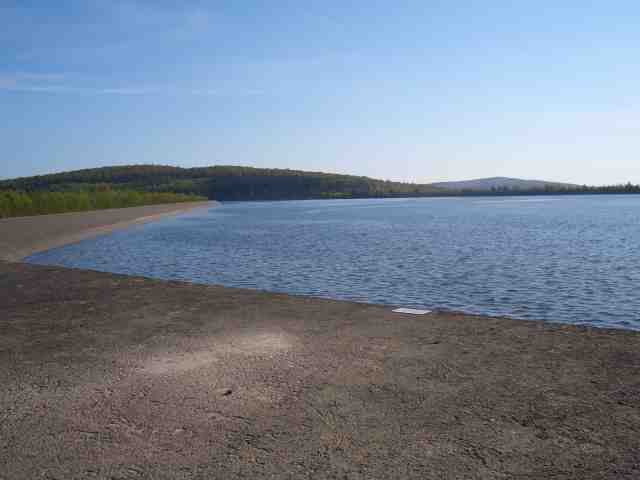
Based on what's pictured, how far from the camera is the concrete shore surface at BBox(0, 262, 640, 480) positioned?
11.7ft

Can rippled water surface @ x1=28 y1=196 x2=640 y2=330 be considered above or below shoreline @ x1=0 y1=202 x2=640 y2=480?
below

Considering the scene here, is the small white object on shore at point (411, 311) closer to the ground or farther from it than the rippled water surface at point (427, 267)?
farther from it

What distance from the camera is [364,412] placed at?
4332 mm

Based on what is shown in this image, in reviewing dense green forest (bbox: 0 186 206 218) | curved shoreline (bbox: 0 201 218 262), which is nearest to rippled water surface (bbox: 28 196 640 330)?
curved shoreline (bbox: 0 201 218 262)

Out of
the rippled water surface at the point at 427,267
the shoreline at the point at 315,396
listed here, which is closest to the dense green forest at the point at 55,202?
the rippled water surface at the point at 427,267

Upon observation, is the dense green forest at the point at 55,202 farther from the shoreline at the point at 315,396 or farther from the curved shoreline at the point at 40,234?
the shoreline at the point at 315,396

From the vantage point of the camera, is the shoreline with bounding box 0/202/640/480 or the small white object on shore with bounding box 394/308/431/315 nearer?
the shoreline with bounding box 0/202/640/480

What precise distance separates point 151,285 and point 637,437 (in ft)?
29.0

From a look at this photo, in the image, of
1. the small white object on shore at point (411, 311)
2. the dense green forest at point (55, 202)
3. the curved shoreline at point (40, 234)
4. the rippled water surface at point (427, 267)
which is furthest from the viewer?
the dense green forest at point (55, 202)

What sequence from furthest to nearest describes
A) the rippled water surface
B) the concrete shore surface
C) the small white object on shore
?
the rippled water surface → the small white object on shore → the concrete shore surface

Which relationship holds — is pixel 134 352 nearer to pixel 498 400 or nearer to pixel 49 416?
pixel 49 416

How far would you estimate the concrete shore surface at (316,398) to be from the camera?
3570 mm

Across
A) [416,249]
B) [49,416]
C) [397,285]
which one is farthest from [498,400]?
[416,249]

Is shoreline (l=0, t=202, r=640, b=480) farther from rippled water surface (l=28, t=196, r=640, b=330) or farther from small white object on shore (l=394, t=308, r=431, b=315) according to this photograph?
rippled water surface (l=28, t=196, r=640, b=330)
